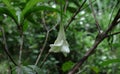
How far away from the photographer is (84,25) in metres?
2.78

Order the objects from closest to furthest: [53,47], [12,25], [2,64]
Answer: [53,47], [2,64], [12,25]

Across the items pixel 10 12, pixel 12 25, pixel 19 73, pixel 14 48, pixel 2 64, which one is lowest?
pixel 19 73

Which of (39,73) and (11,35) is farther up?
(11,35)

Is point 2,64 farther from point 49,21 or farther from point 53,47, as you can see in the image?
point 53,47

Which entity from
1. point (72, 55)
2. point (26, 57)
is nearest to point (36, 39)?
point (26, 57)

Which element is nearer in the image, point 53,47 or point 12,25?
point 53,47

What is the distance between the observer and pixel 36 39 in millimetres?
2322

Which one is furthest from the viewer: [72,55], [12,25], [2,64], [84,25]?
[84,25]

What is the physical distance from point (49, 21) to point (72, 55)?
0.35 meters

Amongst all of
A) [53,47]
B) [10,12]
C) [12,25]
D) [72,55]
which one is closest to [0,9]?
[10,12]

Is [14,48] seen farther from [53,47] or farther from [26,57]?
[53,47]

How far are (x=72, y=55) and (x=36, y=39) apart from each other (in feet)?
1.09

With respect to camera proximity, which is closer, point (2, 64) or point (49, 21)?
point (2, 64)

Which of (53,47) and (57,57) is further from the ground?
(57,57)
